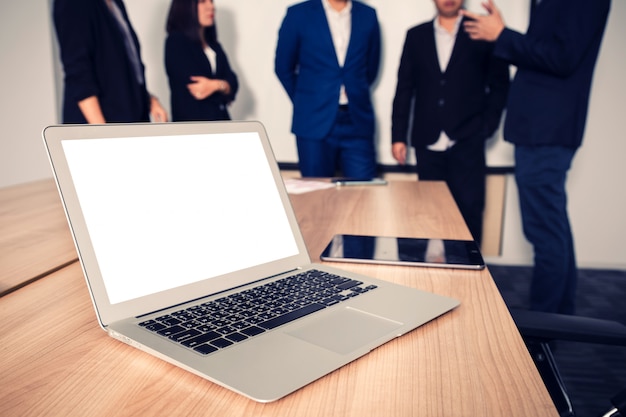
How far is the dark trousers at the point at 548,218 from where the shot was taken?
2.01 metres

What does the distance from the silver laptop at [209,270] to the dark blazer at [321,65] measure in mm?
1828

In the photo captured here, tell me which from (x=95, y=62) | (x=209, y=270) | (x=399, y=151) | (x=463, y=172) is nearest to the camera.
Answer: (x=209, y=270)

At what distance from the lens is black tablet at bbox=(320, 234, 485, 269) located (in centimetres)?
81

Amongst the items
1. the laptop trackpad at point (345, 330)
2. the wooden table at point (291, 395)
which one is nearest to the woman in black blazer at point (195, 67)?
the wooden table at point (291, 395)

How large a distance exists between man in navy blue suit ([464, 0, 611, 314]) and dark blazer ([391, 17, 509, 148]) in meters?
0.37

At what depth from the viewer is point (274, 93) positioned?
3.09 m

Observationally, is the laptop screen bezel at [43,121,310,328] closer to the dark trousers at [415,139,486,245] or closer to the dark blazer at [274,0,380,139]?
the dark blazer at [274,0,380,139]

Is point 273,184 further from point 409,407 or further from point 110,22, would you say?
point 110,22

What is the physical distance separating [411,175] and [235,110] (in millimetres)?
1170

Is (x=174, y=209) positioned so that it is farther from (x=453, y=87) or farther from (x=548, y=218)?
(x=453, y=87)

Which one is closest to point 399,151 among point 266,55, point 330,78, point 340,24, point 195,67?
point 330,78

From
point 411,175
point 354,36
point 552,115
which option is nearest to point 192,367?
point 552,115

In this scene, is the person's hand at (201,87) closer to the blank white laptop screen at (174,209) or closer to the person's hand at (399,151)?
the person's hand at (399,151)

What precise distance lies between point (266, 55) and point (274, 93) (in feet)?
0.77
